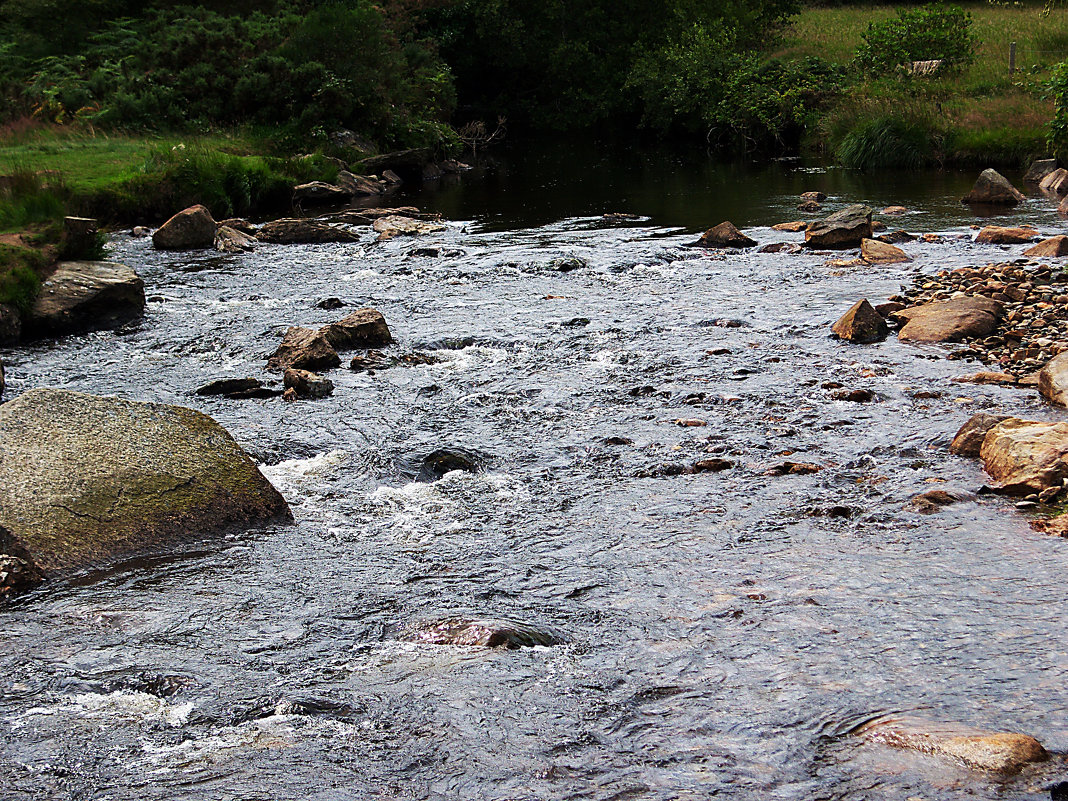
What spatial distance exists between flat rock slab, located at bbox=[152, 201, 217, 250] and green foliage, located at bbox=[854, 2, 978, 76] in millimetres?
25560

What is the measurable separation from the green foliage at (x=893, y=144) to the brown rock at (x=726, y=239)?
39.6ft

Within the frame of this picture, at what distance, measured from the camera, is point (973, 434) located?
29.9 ft

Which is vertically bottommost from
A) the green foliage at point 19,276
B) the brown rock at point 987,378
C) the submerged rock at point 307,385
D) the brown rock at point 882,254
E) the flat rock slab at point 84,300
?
the brown rock at point 987,378

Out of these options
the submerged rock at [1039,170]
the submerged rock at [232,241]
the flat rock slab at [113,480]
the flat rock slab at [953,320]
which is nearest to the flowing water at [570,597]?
the flat rock slab at [113,480]

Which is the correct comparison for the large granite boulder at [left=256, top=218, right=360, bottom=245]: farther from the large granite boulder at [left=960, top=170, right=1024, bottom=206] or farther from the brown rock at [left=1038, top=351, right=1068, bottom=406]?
the brown rock at [left=1038, top=351, right=1068, bottom=406]

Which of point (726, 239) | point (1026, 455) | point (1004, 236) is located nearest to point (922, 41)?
point (1004, 236)

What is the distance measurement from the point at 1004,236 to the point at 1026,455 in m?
11.5

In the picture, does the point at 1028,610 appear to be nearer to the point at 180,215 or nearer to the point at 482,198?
the point at 180,215

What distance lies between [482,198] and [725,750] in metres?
25.0

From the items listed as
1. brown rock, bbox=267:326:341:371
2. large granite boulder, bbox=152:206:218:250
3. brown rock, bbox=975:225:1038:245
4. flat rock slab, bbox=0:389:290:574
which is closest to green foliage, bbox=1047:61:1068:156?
brown rock, bbox=975:225:1038:245

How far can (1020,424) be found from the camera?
9016 mm

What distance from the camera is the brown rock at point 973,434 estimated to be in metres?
9.06

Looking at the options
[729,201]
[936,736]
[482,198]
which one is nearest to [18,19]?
[482,198]

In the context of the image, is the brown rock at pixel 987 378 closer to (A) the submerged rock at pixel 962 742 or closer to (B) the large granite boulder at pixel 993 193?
(A) the submerged rock at pixel 962 742
